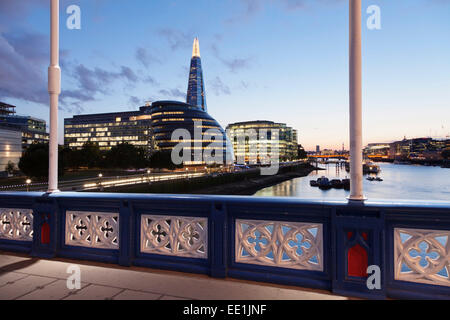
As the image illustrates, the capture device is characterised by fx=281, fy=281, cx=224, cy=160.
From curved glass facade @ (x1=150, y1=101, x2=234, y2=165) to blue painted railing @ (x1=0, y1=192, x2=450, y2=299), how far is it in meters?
111

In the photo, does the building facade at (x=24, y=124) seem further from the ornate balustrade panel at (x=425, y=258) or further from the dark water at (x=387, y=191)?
the ornate balustrade panel at (x=425, y=258)

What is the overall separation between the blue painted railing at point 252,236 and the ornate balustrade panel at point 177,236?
0.6 inches

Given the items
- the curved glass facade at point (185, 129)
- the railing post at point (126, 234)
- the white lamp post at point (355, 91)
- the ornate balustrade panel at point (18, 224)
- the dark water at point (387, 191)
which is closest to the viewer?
the white lamp post at point (355, 91)

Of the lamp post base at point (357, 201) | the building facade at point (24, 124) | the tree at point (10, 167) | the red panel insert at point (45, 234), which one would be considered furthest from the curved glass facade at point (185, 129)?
the lamp post base at point (357, 201)

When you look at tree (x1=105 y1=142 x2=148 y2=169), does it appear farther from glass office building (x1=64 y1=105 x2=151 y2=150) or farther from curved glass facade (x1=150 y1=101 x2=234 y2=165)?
glass office building (x1=64 y1=105 x2=151 y2=150)

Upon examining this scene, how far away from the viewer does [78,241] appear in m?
5.08

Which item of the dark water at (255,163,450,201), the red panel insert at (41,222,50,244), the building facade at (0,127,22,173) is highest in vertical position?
the building facade at (0,127,22,173)

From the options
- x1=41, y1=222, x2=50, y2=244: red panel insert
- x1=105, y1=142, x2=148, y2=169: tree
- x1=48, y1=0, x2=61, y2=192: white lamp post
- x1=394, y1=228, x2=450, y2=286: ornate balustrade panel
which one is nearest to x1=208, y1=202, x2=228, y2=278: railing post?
x1=394, y1=228, x2=450, y2=286: ornate balustrade panel

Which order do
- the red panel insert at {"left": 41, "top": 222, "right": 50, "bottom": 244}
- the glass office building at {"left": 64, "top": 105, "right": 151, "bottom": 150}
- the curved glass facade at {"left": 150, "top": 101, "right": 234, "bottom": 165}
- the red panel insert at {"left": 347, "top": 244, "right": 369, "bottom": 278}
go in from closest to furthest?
the red panel insert at {"left": 347, "top": 244, "right": 369, "bottom": 278} → the red panel insert at {"left": 41, "top": 222, "right": 50, "bottom": 244} → the curved glass facade at {"left": 150, "top": 101, "right": 234, "bottom": 165} → the glass office building at {"left": 64, "top": 105, "right": 151, "bottom": 150}

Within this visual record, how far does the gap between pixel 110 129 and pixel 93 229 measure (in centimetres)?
17189

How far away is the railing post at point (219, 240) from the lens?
4133 millimetres

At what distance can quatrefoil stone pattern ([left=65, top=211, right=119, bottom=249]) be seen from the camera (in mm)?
4820
